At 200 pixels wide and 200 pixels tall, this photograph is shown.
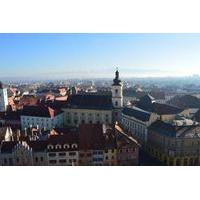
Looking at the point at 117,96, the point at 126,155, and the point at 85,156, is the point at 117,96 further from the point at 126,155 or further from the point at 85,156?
the point at 85,156

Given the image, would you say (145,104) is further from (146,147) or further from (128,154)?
(128,154)

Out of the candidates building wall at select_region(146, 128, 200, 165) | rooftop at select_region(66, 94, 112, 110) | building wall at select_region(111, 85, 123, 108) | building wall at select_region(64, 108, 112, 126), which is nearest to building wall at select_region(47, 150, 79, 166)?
building wall at select_region(146, 128, 200, 165)

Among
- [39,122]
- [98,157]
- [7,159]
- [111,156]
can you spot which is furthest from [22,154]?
[39,122]

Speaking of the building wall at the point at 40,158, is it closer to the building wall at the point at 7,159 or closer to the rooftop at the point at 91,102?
the building wall at the point at 7,159

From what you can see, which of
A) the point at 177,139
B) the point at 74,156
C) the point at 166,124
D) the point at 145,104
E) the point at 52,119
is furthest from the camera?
the point at 145,104

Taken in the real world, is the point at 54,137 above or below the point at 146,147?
above

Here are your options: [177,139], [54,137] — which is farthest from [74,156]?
[177,139]

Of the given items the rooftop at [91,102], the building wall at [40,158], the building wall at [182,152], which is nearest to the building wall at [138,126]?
the rooftop at [91,102]
